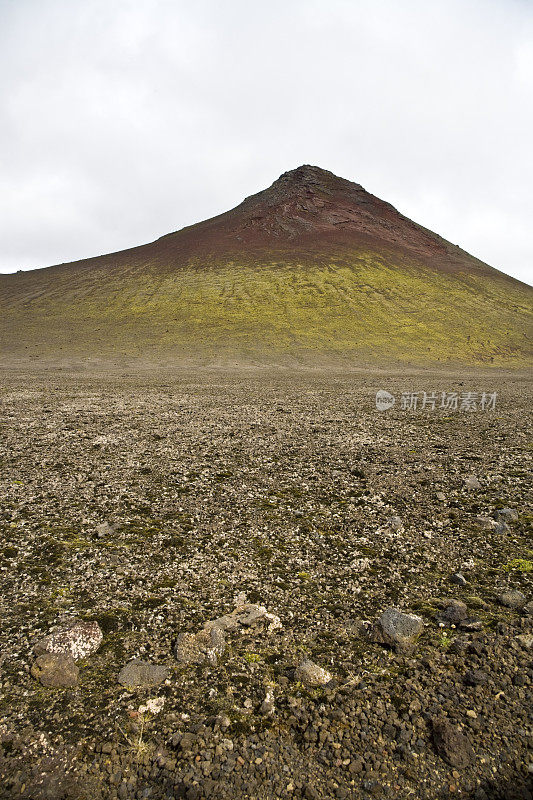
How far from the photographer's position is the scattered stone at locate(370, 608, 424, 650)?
393cm

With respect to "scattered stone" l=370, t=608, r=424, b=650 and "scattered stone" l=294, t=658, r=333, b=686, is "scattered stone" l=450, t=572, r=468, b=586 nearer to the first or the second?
"scattered stone" l=370, t=608, r=424, b=650

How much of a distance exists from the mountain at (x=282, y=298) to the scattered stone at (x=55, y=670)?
122 feet

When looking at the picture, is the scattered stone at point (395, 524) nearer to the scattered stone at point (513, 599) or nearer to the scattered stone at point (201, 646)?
the scattered stone at point (513, 599)

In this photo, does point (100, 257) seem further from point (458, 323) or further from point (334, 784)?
point (334, 784)

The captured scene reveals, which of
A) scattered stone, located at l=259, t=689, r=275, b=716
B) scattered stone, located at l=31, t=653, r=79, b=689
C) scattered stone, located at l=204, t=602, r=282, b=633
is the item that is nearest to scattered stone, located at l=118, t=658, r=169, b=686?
scattered stone, located at l=31, t=653, r=79, b=689

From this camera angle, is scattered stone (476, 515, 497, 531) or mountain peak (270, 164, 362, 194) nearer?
scattered stone (476, 515, 497, 531)

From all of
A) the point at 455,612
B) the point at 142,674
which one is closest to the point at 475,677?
the point at 455,612

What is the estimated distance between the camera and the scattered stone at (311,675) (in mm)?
→ 3523

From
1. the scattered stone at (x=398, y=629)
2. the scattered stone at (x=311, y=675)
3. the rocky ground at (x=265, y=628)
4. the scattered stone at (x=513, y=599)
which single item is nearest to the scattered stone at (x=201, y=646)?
the rocky ground at (x=265, y=628)

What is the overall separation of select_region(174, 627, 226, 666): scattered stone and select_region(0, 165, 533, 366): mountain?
37.0 meters

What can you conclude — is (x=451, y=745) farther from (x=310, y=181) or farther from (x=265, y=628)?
(x=310, y=181)

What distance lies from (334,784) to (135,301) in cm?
6754

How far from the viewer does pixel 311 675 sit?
3564 millimetres

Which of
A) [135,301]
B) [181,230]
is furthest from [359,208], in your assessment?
[135,301]
